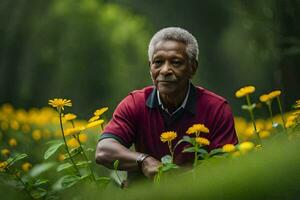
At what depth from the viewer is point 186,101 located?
186 cm

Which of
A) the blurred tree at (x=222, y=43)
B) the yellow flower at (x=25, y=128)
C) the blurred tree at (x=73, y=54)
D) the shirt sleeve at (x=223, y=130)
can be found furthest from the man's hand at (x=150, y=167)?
the blurred tree at (x=73, y=54)

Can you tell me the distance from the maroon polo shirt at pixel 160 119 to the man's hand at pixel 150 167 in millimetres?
188

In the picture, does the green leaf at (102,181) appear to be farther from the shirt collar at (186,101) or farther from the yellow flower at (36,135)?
the yellow flower at (36,135)

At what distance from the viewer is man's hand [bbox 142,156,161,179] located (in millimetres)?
1554

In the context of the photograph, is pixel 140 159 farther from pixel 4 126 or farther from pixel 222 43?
pixel 222 43

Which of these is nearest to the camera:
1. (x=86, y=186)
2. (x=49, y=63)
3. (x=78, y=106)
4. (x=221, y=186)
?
(x=221, y=186)

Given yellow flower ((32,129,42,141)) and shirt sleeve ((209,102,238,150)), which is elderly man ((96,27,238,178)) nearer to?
shirt sleeve ((209,102,238,150))

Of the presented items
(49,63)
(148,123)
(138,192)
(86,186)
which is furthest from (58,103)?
(49,63)

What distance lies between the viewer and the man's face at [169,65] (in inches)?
71.2

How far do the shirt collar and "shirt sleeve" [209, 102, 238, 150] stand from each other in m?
0.08

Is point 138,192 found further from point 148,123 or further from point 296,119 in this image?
point 148,123

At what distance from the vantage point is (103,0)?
8625 mm

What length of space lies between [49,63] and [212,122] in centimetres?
670

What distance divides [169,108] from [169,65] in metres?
0.15
